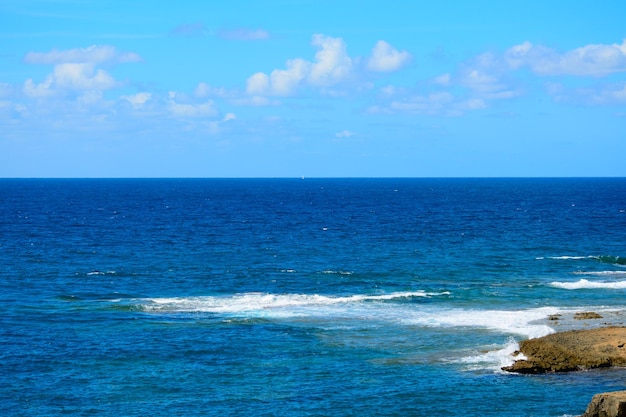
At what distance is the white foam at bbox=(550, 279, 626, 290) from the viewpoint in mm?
80688

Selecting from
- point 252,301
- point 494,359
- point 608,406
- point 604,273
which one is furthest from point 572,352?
point 604,273

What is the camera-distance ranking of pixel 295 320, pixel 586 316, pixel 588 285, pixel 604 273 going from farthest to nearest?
pixel 604 273 < pixel 588 285 < pixel 295 320 < pixel 586 316

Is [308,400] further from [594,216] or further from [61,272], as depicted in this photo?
[594,216]

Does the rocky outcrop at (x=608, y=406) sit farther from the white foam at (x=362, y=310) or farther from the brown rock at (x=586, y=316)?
the brown rock at (x=586, y=316)

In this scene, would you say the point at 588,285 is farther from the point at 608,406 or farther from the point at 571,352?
the point at 608,406

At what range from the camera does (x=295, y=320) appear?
6675 cm

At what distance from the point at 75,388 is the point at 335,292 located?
3571cm

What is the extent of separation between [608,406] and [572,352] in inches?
580

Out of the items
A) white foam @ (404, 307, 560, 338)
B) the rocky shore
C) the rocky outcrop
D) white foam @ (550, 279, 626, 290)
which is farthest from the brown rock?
the rocky outcrop

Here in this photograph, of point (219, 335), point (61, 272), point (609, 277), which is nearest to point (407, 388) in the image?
point (219, 335)

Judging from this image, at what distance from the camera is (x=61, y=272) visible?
305 ft

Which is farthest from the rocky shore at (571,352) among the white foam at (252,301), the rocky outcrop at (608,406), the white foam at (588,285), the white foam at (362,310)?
the white foam at (588,285)

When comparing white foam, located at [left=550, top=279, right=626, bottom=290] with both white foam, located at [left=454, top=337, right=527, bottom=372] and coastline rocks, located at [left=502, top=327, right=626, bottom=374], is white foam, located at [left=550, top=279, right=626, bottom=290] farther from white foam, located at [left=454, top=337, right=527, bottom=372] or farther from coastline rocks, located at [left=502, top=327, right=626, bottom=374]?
white foam, located at [left=454, top=337, right=527, bottom=372]

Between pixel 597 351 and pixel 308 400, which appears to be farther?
pixel 597 351
